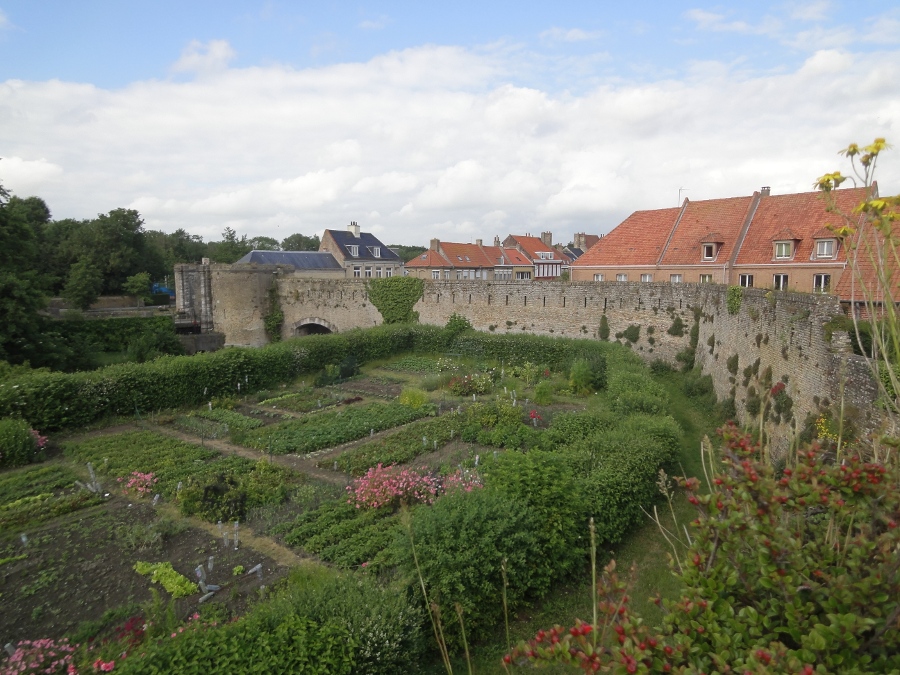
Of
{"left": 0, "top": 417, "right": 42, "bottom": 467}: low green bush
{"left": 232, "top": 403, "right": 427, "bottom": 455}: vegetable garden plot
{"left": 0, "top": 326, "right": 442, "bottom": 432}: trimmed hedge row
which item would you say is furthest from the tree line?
{"left": 232, "top": 403, "right": 427, "bottom": 455}: vegetable garden plot

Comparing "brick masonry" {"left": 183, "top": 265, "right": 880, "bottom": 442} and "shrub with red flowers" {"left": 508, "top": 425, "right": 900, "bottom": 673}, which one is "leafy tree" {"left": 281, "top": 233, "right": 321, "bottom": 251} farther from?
"shrub with red flowers" {"left": 508, "top": 425, "right": 900, "bottom": 673}

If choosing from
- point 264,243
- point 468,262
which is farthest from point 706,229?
point 264,243

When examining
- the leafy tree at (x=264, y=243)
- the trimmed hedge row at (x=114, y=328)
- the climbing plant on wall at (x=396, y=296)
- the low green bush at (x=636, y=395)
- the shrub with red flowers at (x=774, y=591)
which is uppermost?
the leafy tree at (x=264, y=243)

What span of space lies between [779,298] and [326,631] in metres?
11.8

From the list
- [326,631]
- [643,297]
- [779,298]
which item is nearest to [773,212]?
[643,297]

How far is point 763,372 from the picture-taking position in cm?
1255

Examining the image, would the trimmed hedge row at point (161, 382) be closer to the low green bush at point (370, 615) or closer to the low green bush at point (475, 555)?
the low green bush at point (370, 615)

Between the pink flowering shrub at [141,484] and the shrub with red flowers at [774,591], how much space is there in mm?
10413

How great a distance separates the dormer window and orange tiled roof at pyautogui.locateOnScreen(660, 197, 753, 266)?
331cm

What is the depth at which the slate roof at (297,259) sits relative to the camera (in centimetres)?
4031

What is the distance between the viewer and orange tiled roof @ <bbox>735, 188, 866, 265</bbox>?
→ 20.7 meters

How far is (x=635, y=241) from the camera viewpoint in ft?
90.1

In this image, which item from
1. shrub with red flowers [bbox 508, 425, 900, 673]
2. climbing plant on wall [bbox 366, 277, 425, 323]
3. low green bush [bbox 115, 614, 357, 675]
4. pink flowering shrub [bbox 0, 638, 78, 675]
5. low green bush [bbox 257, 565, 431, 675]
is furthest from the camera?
climbing plant on wall [bbox 366, 277, 425, 323]

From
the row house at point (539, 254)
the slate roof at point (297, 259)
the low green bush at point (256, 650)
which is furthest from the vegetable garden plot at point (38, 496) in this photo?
the row house at point (539, 254)
